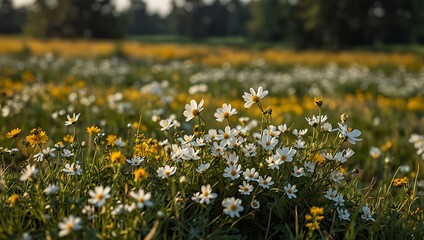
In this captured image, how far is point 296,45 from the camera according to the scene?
34.5 metres

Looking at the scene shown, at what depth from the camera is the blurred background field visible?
14.5 feet

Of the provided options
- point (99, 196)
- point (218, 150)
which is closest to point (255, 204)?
point (218, 150)

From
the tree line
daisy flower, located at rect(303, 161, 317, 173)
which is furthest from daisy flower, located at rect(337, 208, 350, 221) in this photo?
the tree line

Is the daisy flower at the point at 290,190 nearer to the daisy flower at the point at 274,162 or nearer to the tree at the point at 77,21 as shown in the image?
the daisy flower at the point at 274,162

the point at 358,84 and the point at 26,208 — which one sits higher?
the point at 26,208

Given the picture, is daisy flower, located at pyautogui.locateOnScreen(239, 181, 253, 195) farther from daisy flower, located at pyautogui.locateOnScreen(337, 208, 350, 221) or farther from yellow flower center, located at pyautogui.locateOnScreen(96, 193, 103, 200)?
yellow flower center, located at pyautogui.locateOnScreen(96, 193, 103, 200)

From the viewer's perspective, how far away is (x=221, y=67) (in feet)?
43.0

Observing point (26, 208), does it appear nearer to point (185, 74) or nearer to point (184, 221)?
point (184, 221)

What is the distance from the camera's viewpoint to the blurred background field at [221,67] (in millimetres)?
4406

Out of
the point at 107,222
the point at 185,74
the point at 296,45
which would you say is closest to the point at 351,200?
the point at 107,222

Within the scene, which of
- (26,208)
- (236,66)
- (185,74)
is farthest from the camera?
(236,66)

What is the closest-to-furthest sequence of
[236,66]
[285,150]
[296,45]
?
1. [285,150]
2. [236,66]
3. [296,45]

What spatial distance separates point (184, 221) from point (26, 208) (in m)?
0.63

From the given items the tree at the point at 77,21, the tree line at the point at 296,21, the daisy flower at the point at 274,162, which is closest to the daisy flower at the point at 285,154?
the daisy flower at the point at 274,162
